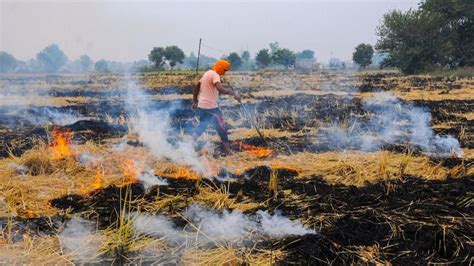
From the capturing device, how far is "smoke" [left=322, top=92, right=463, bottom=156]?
7676 mm

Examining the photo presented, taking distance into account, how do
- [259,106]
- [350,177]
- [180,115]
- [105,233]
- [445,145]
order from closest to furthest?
[105,233] < [350,177] < [445,145] < [180,115] < [259,106]

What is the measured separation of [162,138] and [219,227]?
182 inches

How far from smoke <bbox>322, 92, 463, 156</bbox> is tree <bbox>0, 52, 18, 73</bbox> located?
59.1 meters

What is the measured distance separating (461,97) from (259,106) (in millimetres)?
7107

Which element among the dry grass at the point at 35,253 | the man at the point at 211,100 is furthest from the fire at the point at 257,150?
the dry grass at the point at 35,253

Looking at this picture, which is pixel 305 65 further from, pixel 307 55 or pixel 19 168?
pixel 19 168

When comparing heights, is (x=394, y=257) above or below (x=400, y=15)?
below

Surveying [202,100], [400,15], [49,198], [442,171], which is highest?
[400,15]

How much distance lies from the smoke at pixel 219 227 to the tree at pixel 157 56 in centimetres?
3621

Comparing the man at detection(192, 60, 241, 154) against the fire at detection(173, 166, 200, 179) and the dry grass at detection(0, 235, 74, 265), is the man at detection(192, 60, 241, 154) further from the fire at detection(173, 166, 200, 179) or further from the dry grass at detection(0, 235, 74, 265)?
the dry grass at detection(0, 235, 74, 265)

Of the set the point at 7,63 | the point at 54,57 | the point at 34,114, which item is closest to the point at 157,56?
the point at 54,57

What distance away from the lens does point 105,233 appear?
4.12 meters

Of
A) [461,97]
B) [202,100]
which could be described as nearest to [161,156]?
[202,100]

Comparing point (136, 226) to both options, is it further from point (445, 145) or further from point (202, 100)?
point (445, 145)
